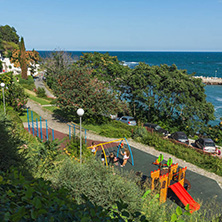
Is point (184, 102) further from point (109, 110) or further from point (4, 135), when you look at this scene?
point (4, 135)

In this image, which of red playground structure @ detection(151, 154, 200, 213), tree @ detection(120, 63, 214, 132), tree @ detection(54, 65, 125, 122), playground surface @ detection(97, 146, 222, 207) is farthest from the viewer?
tree @ detection(120, 63, 214, 132)

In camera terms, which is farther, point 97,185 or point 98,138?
point 98,138

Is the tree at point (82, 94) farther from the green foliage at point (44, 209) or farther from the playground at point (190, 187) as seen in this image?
the green foliage at point (44, 209)

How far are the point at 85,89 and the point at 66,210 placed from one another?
795 inches

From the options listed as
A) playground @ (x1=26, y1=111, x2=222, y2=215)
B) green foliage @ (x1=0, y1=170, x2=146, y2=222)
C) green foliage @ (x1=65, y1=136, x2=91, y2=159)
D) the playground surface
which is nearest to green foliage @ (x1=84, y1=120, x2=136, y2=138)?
playground @ (x1=26, y1=111, x2=222, y2=215)

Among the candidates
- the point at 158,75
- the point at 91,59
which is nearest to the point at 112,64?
the point at 91,59

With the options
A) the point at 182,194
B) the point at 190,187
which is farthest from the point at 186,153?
the point at 182,194

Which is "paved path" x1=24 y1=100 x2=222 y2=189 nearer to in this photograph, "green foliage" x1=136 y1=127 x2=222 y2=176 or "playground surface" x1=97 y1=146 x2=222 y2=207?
"green foliage" x1=136 y1=127 x2=222 y2=176

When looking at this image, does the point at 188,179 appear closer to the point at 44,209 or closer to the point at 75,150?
the point at 75,150

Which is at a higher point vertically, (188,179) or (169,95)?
(169,95)

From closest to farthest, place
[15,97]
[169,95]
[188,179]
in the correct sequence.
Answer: [188,179] < [15,97] < [169,95]

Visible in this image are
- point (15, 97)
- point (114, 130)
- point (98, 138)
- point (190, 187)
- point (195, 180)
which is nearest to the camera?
point (190, 187)

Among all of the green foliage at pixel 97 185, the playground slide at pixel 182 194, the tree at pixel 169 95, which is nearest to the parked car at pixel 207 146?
the tree at pixel 169 95

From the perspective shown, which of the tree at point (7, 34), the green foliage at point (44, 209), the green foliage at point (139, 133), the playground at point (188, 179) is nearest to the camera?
the green foliage at point (44, 209)
